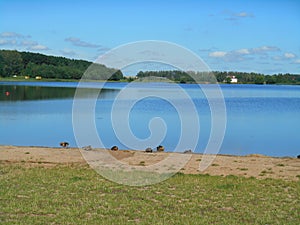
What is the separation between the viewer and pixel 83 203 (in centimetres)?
838

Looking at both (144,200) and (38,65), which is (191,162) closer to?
(144,200)

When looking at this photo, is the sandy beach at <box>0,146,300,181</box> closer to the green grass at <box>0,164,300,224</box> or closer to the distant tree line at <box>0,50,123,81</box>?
the green grass at <box>0,164,300,224</box>

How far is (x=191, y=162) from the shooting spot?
47.7ft

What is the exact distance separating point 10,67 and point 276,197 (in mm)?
144009

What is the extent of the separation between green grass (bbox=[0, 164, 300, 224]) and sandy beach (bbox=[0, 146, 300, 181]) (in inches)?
48.6

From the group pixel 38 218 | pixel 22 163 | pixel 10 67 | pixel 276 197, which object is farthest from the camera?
pixel 10 67

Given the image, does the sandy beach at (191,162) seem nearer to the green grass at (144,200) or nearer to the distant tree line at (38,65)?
the green grass at (144,200)

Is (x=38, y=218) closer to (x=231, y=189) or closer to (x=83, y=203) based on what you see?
(x=83, y=203)

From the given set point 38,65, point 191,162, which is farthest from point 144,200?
point 38,65

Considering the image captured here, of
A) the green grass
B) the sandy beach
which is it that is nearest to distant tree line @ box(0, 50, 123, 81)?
the sandy beach

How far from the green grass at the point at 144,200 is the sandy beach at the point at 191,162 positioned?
4.05ft

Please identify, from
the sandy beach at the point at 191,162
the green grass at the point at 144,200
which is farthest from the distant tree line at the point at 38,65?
the green grass at the point at 144,200

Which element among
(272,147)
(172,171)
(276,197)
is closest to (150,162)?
(172,171)

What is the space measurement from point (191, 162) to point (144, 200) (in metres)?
5.99
